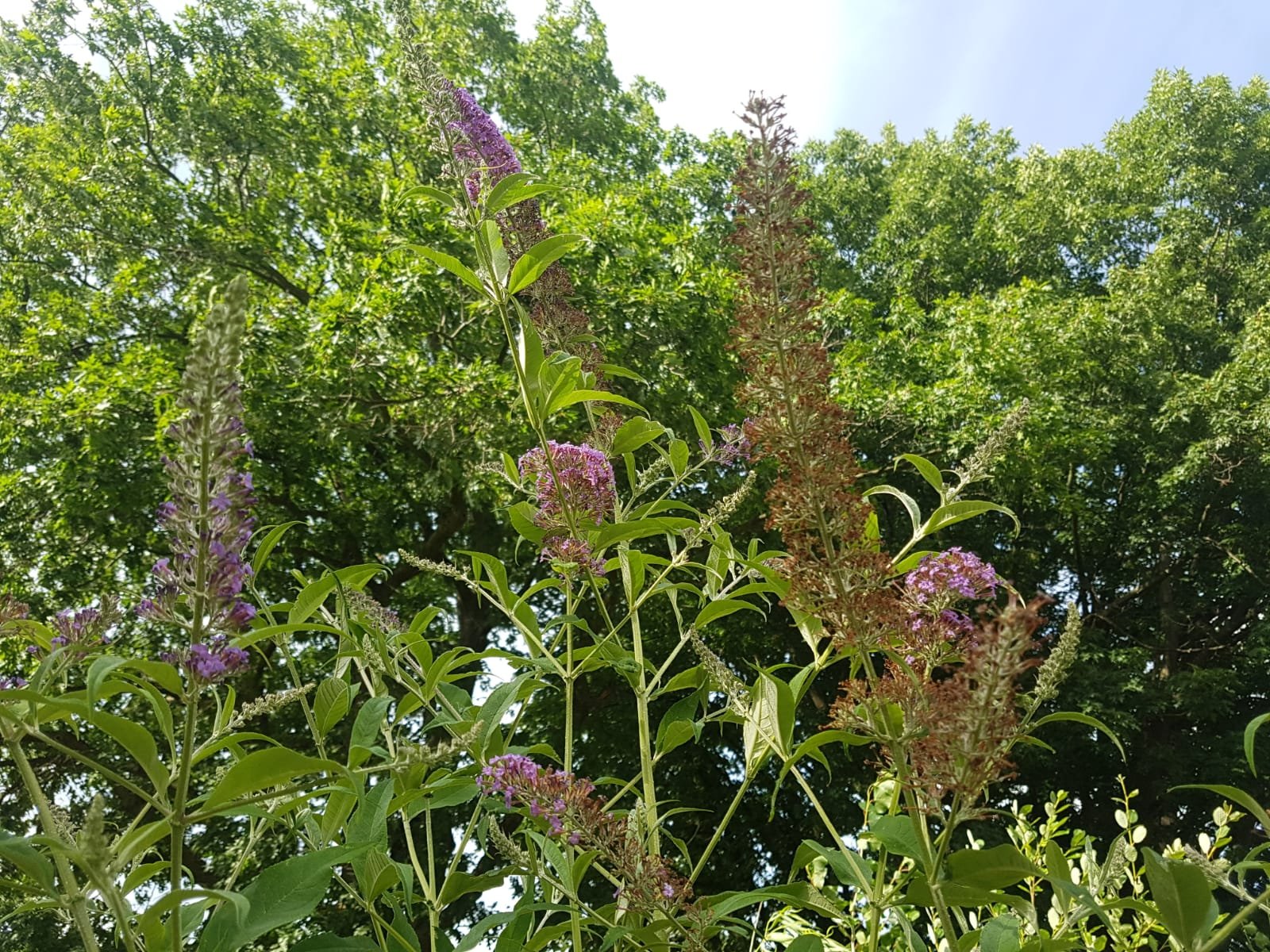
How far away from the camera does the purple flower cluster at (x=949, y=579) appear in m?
1.11

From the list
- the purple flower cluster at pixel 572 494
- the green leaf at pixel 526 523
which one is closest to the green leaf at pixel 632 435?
the purple flower cluster at pixel 572 494

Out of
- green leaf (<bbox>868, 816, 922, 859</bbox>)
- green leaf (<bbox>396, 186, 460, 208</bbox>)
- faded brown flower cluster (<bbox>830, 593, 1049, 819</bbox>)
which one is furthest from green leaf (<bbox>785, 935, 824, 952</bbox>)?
green leaf (<bbox>396, 186, 460, 208</bbox>)

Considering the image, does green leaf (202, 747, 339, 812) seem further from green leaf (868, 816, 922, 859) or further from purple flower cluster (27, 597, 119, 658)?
green leaf (868, 816, 922, 859)

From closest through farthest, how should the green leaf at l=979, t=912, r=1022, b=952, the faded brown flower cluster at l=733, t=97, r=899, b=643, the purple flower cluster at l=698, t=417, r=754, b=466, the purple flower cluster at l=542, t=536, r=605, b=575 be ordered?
the faded brown flower cluster at l=733, t=97, r=899, b=643
the green leaf at l=979, t=912, r=1022, b=952
the purple flower cluster at l=542, t=536, r=605, b=575
the purple flower cluster at l=698, t=417, r=754, b=466

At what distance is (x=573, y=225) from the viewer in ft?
30.0

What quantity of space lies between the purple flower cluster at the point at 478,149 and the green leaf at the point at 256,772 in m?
0.99

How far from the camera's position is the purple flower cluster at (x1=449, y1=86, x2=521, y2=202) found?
4.87ft

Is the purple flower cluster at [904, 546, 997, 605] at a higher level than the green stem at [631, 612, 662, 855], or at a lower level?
higher

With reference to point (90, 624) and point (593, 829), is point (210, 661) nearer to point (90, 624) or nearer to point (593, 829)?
point (90, 624)

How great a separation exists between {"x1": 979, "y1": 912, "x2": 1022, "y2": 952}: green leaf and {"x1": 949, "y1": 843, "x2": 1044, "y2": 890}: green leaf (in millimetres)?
96

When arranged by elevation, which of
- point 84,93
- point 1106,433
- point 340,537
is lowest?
point 340,537

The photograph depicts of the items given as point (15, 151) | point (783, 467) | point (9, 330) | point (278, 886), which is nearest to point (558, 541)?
point (783, 467)

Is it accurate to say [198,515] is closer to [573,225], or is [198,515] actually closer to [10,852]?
[10,852]

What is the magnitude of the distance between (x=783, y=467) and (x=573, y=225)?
864 centimetres
